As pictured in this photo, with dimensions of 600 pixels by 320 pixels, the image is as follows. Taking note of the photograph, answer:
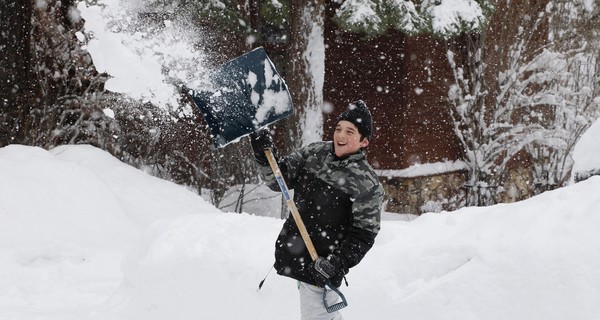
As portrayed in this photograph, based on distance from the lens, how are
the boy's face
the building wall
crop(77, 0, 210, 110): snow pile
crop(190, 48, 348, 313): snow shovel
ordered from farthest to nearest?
the building wall → crop(77, 0, 210, 110): snow pile → crop(190, 48, 348, 313): snow shovel → the boy's face

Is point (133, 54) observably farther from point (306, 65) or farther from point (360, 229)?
point (360, 229)

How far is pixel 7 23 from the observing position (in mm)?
9141

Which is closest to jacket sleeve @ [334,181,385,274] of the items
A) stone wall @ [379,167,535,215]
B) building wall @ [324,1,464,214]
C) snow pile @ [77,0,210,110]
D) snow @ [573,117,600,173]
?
snow @ [573,117,600,173]

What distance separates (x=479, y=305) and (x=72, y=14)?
7.32m

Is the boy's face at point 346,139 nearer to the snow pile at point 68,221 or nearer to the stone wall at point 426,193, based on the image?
the snow pile at point 68,221

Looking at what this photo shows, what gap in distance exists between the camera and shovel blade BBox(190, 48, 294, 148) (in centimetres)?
340

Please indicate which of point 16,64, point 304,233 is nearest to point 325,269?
point 304,233

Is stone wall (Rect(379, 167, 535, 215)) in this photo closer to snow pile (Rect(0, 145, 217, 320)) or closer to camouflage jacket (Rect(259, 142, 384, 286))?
snow pile (Rect(0, 145, 217, 320))

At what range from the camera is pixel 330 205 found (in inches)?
123

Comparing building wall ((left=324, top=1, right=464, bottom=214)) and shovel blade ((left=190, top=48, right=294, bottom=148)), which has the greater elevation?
shovel blade ((left=190, top=48, right=294, bottom=148))

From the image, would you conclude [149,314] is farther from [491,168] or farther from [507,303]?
[491,168]

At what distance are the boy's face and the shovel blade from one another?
405 millimetres

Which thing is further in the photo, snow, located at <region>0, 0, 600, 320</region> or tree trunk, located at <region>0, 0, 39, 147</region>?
tree trunk, located at <region>0, 0, 39, 147</region>

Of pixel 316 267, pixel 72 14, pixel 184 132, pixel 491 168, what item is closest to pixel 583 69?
pixel 491 168
